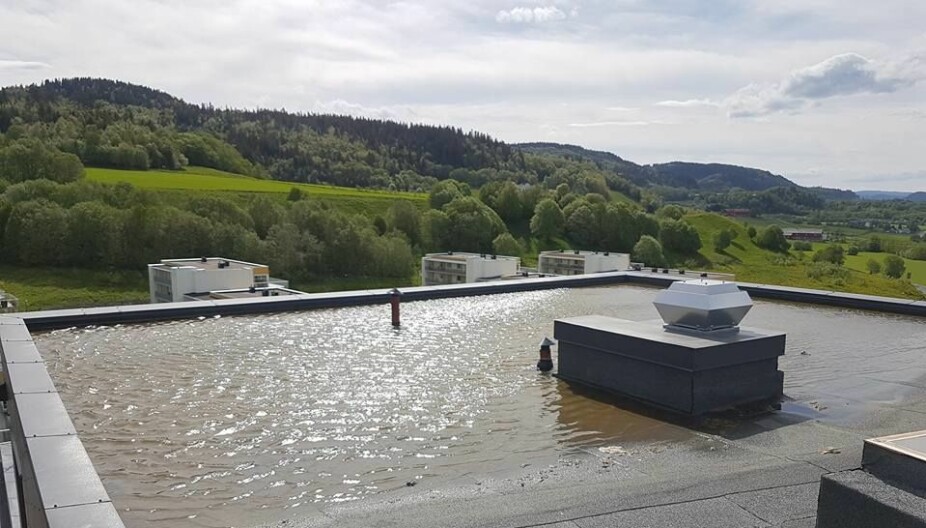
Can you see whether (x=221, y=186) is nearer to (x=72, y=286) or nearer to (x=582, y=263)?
(x=72, y=286)

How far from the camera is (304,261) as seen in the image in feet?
195

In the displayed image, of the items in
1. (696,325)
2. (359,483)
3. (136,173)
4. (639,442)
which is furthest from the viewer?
(136,173)

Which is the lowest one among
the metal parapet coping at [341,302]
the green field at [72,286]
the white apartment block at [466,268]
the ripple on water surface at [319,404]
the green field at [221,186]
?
the green field at [72,286]

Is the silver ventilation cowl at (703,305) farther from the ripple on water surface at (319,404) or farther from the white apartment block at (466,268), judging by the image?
the white apartment block at (466,268)

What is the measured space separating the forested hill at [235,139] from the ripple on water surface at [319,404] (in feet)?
214

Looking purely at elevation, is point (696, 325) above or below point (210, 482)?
above

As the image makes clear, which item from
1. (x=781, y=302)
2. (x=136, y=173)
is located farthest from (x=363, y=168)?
(x=781, y=302)

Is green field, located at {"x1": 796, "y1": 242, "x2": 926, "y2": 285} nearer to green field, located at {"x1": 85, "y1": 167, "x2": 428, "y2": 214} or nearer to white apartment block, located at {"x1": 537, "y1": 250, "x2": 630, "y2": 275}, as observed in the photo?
white apartment block, located at {"x1": 537, "y1": 250, "x2": 630, "y2": 275}

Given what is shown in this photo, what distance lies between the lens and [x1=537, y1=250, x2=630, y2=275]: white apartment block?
38250 millimetres

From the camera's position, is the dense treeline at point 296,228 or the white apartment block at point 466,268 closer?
the white apartment block at point 466,268

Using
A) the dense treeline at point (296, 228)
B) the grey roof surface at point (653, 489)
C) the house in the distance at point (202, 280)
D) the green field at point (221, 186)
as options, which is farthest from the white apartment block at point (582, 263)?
the green field at point (221, 186)

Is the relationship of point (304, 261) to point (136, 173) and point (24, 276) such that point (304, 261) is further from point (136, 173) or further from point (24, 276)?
point (136, 173)

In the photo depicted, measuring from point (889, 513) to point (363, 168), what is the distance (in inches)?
4166

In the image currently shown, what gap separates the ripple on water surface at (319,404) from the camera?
4.63 meters
